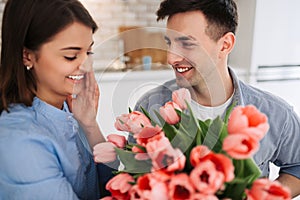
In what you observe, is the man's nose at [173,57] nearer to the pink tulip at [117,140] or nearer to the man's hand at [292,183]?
the pink tulip at [117,140]

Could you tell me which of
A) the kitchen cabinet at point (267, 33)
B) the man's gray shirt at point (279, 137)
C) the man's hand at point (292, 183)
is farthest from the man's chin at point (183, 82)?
the kitchen cabinet at point (267, 33)

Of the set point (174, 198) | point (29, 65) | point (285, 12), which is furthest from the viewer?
point (285, 12)

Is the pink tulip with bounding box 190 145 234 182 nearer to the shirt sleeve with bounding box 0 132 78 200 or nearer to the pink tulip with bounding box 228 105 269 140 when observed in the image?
the pink tulip with bounding box 228 105 269 140

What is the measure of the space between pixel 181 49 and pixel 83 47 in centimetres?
17

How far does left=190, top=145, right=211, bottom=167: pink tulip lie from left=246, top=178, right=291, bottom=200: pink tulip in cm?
7

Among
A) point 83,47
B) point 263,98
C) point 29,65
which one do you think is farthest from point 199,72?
point 263,98

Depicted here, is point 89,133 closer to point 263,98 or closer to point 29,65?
point 29,65

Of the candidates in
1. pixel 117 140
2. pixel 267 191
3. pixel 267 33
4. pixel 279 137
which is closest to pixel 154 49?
pixel 117 140

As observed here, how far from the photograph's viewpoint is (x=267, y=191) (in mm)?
471

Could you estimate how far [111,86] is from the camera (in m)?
0.62

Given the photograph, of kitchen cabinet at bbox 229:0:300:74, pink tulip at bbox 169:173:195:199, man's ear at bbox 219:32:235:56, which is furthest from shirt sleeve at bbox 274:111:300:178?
kitchen cabinet at bbox 229:0:300:74

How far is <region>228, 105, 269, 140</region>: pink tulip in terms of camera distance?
0.46 metres

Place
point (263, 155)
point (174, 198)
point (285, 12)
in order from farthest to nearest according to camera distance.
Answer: point (285, 12)
point (263, 155)
point (174, 198)

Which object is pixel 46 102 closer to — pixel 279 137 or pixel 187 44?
pixel 187 44
